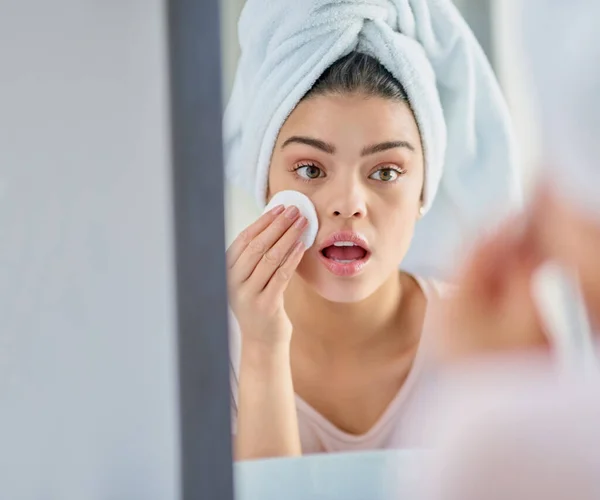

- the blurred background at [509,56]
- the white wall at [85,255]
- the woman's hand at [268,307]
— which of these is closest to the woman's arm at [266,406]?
the woman's hand at [268,307]

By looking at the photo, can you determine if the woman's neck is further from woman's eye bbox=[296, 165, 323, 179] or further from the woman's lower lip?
woman's eye bbox=[296, 165, 323, 179]

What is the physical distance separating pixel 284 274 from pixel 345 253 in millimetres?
95

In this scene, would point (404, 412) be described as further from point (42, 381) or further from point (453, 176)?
point (42, 381)

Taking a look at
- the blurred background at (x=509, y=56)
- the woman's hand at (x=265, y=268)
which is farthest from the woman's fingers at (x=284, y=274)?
the blurred background at (x=509, y=56)

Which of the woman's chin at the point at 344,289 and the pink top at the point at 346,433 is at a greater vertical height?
the woman's chin at the point at 344,289

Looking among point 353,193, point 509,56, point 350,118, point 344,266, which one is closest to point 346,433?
point 344,266

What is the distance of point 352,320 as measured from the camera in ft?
4.06

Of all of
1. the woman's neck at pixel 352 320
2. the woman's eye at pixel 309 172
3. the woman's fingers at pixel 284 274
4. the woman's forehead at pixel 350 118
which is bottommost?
the woman's neck at pixel 352 320

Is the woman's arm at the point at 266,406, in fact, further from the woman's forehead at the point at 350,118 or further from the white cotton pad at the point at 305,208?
the woman's forehead at the point at 350,118

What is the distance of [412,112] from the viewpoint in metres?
1.22

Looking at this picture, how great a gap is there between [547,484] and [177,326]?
0.56 meters

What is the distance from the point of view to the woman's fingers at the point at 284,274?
48.0 inches

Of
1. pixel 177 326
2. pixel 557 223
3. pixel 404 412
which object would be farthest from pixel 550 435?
pixel 177 326

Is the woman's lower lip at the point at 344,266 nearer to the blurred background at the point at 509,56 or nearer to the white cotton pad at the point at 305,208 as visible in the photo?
the white cotton pad at the point at 305,208
